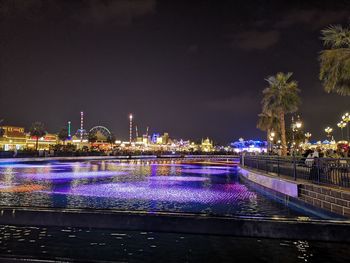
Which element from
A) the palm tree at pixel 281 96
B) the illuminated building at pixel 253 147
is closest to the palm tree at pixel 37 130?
the illuminated building at pixel 253 147

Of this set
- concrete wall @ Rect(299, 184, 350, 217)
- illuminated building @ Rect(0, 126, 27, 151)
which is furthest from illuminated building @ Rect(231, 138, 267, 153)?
concrete wall @ Rect(299, 184, 350, 217)

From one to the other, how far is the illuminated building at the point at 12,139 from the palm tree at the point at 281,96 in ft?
276

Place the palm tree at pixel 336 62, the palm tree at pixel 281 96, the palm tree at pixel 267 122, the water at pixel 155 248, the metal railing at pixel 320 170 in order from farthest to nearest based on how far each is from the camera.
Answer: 1. the palm tree at pixel 267 122
2. the palm tree at pixel 281 96
3. the palm tree at pixel 336 62
4. the metal railing at pixel 320 170
5. the water at pixel 155 248

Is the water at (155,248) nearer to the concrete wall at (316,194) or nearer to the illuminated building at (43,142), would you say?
the concrete wall at (316,194)

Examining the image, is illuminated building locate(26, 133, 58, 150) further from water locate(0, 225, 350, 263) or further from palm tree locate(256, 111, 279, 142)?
water locate(0, 225, 350, 263)

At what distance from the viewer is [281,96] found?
4634 centimetres

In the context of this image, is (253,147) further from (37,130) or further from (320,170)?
(320,170)

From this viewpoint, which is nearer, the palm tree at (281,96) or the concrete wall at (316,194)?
the concrete wall at (316,194)

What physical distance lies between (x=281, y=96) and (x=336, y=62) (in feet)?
93.2

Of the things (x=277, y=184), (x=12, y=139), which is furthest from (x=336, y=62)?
(x=12, y=139)

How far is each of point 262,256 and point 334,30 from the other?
16374mm

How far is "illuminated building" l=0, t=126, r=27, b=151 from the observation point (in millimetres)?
110600

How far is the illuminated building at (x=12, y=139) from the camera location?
110600 millimetres

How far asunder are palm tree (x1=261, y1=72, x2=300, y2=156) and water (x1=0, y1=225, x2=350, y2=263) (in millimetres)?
39677
